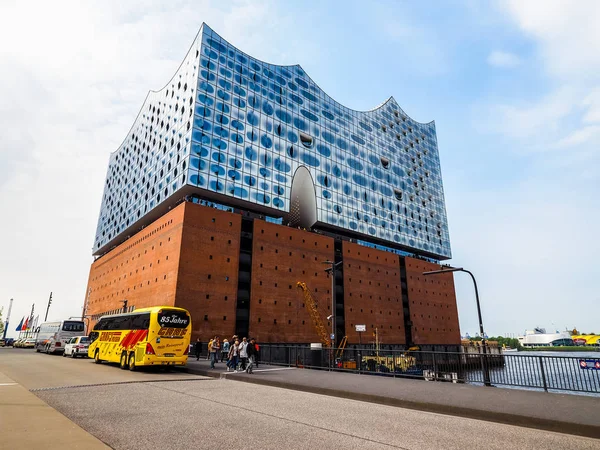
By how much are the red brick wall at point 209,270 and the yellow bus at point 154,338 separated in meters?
18.3

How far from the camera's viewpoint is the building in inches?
1732

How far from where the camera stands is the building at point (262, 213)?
144ft

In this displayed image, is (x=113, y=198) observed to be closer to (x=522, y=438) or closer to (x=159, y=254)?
(x=159, y=254)

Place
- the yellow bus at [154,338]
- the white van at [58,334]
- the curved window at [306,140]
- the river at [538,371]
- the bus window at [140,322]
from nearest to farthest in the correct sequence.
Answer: the river at [538,371], the yellow bus at [154,338], the bus window at [140,322], the white van at [58,334], the curved window at [306,140]

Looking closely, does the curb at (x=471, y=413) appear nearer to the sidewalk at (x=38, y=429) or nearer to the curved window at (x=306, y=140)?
the sidewalk at (x=38, y=429)

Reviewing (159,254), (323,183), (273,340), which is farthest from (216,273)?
(323,183)

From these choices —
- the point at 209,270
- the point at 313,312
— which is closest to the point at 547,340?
the point at 313,312

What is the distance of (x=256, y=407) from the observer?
8891 millimetres

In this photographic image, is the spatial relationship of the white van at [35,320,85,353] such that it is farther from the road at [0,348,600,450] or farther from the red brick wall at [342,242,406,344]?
the red brick wall at [342,242,406,344]

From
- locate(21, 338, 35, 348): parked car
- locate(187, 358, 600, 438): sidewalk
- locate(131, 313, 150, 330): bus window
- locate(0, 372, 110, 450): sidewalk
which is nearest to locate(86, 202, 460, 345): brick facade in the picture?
locate(21, 338, 35, 348): parked car

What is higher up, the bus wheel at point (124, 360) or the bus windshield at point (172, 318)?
the bus windshield at point (172, 318)

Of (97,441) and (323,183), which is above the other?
(323,183)

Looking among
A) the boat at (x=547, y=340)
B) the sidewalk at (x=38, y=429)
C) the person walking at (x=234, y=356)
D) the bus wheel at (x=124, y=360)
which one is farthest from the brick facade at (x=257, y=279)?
the boat at (x=547, y=340)

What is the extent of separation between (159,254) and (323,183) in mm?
27752
